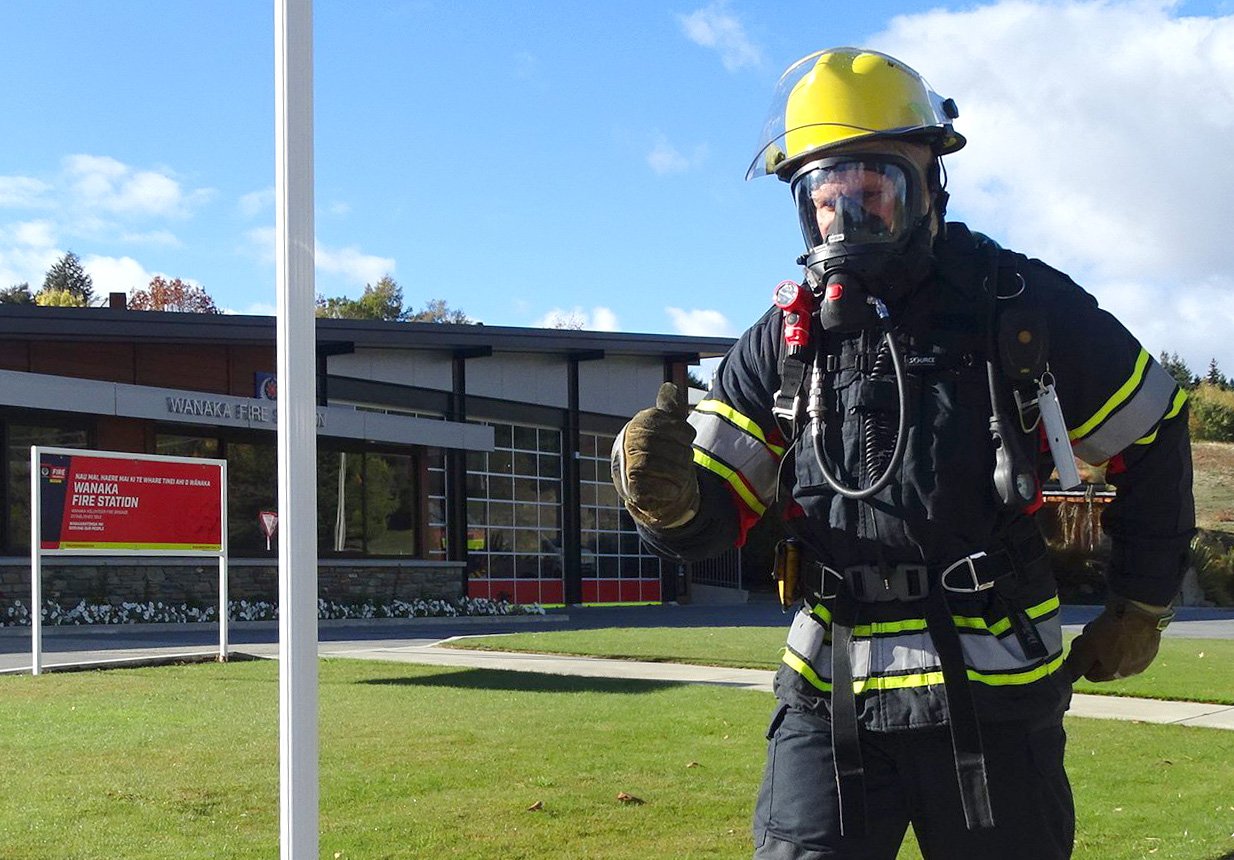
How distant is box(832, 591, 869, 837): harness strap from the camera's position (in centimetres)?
264

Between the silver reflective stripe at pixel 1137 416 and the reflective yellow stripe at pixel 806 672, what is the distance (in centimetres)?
75

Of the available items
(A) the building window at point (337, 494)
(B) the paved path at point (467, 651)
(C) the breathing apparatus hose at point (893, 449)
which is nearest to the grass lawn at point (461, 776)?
(B) the paved path at point (467, 651)

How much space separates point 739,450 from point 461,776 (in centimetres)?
426

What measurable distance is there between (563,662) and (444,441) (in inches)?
545

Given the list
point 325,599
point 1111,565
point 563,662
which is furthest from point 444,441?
point 1111,565

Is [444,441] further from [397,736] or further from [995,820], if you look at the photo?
[995,820]

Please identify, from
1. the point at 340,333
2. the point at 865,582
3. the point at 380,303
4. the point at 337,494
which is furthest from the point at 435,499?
the point at 380,303

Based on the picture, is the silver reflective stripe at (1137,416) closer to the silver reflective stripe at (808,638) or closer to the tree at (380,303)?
the silver reflective stripe at (808,638)

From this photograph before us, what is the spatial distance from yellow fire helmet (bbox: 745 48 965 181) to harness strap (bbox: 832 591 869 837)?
1.07 meters

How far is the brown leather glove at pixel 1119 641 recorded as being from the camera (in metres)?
2.95

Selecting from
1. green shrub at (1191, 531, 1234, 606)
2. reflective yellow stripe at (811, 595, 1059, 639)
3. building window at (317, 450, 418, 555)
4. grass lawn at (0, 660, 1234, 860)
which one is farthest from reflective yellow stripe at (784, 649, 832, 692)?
green shrub at (1191, 531, 1234, 606)

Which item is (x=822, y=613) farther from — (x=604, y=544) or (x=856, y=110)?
(x=604, y=544)

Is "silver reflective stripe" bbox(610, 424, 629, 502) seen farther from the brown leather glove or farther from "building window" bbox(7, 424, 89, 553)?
"building window" bbox(7, 424, 89, 553)

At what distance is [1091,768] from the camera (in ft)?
24.4
